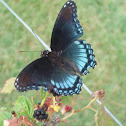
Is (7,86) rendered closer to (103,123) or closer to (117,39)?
(103,123)

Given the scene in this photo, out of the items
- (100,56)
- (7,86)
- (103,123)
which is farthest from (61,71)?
(100,56)

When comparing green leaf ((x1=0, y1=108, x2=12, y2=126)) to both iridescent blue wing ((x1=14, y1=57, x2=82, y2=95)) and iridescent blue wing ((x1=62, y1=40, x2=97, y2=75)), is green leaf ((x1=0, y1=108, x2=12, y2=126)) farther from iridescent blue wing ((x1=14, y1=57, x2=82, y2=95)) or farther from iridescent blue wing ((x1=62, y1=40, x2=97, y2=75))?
iridescent blue wing ((x1=62, y1=40, x2=97, y2=75))

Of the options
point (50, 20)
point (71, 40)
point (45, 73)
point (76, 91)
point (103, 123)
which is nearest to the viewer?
point (103, 123)

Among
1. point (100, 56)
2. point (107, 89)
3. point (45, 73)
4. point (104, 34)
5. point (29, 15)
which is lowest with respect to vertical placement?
point (107, 89)

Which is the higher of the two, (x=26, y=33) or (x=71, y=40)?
(x=26, y=33)

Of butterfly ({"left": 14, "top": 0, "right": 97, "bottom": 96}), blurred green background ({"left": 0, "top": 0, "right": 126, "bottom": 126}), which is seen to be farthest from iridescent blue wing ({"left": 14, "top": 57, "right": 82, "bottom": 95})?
blurred green background ({"left": 0, "top": 0, "right": 126, "bottom": 126})

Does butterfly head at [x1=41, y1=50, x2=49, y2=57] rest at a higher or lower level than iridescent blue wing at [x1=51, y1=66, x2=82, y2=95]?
higher

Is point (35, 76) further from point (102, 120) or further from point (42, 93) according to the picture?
point (102, 120)

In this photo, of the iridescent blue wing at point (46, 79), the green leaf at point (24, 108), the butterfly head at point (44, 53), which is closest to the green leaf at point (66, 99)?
the iridescent blue wing at point (46, 79)
